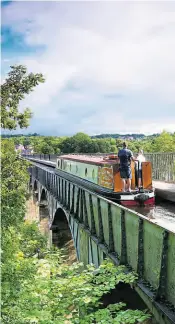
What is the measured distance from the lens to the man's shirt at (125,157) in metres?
15.0

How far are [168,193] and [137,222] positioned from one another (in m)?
9.23

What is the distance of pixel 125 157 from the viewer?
49.3ft

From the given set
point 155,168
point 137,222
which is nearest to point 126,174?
point 137,222

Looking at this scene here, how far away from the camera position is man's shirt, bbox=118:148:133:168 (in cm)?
1496

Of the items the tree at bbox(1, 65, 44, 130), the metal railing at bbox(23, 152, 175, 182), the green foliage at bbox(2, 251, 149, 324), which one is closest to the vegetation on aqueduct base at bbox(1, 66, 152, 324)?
the green foliage at bbox(2, 251, 149, 324)

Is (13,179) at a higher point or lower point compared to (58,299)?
higher

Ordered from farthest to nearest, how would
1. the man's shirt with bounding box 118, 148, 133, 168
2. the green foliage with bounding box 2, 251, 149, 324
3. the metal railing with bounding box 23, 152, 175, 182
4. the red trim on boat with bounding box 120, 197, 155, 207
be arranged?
1. the metal railing with bounding box 23, 152, 175, 182
2. the red trim on boat with bounding box 120, 197, 155, 207
3. the man's shirt with bounding box 118, 148, 133, 168
4. the green foliage with bounding box 2, 251, 149, 324

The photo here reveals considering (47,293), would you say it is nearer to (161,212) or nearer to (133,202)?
(161,212)

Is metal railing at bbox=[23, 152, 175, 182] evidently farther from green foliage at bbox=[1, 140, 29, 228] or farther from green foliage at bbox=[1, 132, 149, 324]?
green foliage at bbox=[1, 132, 149, 324]

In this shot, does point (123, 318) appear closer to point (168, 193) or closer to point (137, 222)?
point (137, 222)

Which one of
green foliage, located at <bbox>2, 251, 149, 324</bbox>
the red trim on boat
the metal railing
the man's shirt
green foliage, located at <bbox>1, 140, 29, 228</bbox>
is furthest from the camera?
the metal railing

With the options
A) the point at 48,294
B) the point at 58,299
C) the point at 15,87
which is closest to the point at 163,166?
the point at 15,87

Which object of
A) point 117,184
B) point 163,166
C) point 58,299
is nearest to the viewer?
point 58,299

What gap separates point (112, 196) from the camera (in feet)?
51.0
